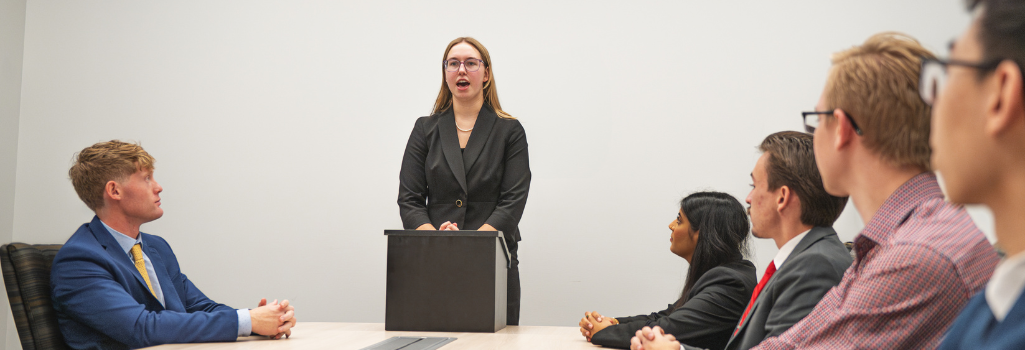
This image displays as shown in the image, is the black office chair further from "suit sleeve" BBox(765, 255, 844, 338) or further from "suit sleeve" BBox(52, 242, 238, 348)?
"suit sleeve" BBox(765, 255, 844, 338)

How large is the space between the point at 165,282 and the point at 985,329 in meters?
2.06

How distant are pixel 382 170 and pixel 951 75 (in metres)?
3.46

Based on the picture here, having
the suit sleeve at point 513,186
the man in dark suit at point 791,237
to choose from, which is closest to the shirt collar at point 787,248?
the man in dark suit at point 791,237

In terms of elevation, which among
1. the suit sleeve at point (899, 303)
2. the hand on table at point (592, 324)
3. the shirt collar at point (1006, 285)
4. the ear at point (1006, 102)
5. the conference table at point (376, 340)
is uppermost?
the ear at point (1006, 102)

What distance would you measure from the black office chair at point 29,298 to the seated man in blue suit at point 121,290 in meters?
0.03

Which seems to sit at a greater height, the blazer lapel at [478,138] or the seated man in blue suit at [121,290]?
the blazer lapel at [478,138]

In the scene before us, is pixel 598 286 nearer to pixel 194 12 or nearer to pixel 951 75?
pixel 194 12

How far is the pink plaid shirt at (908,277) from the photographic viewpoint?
1.00m

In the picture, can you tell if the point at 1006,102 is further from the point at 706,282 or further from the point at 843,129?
the point at 706,282

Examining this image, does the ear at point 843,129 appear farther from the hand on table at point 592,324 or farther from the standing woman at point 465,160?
the standing woman at point 465,160

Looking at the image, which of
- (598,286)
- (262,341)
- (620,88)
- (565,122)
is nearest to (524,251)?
(598,286)

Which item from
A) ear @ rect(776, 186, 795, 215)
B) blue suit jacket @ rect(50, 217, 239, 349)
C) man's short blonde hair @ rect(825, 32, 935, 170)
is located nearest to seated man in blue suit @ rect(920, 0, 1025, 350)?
man's short blonde hair @ rect(825, 32, 935, 170)

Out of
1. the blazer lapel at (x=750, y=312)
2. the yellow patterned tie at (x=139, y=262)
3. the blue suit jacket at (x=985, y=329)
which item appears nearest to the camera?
the blue suit jacket at (x=985, y=329)

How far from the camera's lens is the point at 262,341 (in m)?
1.79
